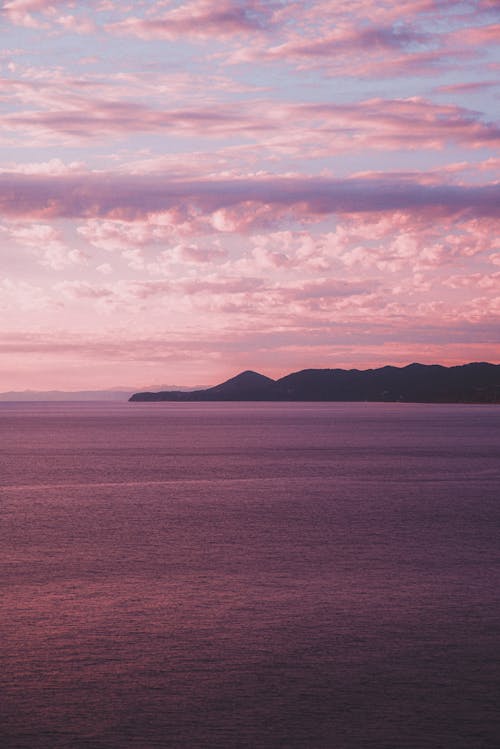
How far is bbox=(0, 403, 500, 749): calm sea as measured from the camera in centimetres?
1292

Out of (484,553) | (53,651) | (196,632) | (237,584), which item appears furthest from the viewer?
(484,553)

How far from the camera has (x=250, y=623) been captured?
18422 millimetres

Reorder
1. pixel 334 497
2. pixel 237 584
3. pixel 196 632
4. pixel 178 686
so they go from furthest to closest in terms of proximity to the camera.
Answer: pixel 334 497, pixel 237 584, pixel 196 632, pixel 178 686

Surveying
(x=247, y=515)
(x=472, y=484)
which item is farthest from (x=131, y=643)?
(x=472, y=484)

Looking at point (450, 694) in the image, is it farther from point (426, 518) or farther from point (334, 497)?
point (334, 497)

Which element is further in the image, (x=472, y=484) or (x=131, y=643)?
(x=472, y=484)

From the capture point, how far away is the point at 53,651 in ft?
53.5

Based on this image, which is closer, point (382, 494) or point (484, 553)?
point (484, 553)

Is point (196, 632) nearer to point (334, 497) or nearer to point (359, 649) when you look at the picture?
point (359, 649)

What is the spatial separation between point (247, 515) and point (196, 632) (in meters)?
19.4

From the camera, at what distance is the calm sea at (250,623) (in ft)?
42.4

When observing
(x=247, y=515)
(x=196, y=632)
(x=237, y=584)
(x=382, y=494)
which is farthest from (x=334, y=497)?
→ (x=196, y=632)

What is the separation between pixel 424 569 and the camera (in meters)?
24.7

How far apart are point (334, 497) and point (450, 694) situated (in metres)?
29.8
